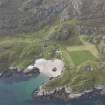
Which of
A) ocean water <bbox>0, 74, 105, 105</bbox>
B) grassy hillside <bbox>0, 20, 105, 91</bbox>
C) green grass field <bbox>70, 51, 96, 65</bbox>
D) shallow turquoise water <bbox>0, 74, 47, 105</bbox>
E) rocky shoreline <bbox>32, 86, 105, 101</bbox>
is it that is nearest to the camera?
ocean water <bbox>0, 74, 105, 105</bbox>

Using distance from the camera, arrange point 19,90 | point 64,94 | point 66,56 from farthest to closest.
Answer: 1. point 66,56
2. point 19,90
3. point 64,94

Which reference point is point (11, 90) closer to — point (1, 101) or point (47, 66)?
point (1, 101)

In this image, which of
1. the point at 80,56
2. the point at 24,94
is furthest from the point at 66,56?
the point at 24,94

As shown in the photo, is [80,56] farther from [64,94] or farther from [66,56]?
[64,94]

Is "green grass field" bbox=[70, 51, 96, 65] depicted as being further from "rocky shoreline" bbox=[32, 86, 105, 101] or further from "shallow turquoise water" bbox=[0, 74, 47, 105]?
"rocky shoreline" bbox=[32, 86, 105, 101]

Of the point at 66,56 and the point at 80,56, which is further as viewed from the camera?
the point at 66,56

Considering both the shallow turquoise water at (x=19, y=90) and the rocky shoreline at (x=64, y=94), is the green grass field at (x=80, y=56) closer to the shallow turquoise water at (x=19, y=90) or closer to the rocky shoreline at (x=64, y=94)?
the shallow turquoise water at (x=19, y=90)

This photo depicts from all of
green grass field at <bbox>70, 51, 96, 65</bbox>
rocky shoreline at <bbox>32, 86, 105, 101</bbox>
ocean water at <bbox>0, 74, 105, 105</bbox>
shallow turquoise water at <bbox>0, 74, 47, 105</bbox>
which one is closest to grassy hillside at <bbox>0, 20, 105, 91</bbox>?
green grass field at <bbox>70, 51, 96, 65</bbox>
